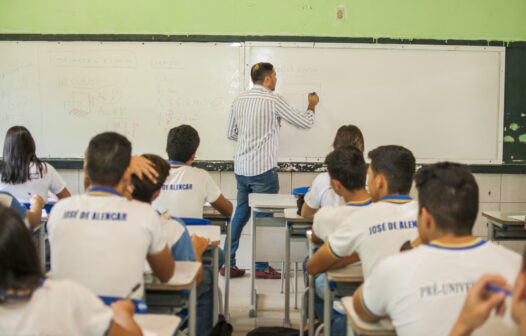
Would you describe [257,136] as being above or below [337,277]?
above

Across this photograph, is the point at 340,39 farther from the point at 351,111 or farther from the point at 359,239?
the point at 359,239

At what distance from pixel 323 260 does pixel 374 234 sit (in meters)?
0.25

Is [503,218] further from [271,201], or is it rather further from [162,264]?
[162,264]

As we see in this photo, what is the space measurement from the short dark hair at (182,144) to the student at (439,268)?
177 cm

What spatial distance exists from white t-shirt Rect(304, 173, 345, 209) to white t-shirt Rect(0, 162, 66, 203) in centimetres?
182

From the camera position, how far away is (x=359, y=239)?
1731 mm

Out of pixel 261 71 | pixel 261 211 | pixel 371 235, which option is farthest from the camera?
pixel 261 71

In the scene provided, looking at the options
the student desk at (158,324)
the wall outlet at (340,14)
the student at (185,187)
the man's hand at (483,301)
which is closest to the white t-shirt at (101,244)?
the student desk at (158,324)

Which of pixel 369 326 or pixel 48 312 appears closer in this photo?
pixel 48 312

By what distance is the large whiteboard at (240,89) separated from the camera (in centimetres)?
423

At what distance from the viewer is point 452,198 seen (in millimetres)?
1321

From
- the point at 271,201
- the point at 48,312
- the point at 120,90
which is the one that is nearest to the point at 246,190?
the point at 271,201

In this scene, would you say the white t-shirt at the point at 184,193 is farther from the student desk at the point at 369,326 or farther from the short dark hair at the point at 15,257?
the short dark hair at the point at 15,257

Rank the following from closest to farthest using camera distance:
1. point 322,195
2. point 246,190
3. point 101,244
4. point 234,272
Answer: point 101,244 < point 322,195 < point 246,190 < point 234,272
